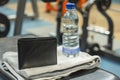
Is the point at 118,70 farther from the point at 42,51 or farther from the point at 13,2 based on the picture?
the point at 13,2

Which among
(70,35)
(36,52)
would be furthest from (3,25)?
(36,52)

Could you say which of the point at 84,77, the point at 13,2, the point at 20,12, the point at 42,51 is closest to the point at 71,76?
the point at 84,77

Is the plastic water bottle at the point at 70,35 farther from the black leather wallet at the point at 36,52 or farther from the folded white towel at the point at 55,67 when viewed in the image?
the black leather wallet at the point at 36,52

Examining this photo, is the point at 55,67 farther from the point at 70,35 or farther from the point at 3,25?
the point at 3,25

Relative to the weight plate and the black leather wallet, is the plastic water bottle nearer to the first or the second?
the black leather wallet

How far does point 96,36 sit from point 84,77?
6.32 ft

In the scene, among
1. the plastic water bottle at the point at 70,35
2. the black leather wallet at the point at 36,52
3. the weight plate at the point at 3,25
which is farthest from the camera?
the weight plate at the point at 3,25

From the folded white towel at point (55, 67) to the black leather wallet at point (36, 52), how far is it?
3 cm

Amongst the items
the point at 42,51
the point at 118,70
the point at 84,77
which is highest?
the point at 42,51

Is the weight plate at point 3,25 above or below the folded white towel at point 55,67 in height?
above

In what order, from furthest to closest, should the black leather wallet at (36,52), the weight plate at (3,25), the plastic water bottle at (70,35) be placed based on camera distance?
1. the weight plate at (3,25)
2. the plastic water bottle at (70,35)
3. the black leather wallet at (36,52)

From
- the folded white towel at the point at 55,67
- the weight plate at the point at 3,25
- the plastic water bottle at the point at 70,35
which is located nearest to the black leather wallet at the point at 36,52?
the folded white towel at the point at 55,67

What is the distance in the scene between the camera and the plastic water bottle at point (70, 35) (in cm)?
143

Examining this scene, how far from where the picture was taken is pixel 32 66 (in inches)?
49.4
